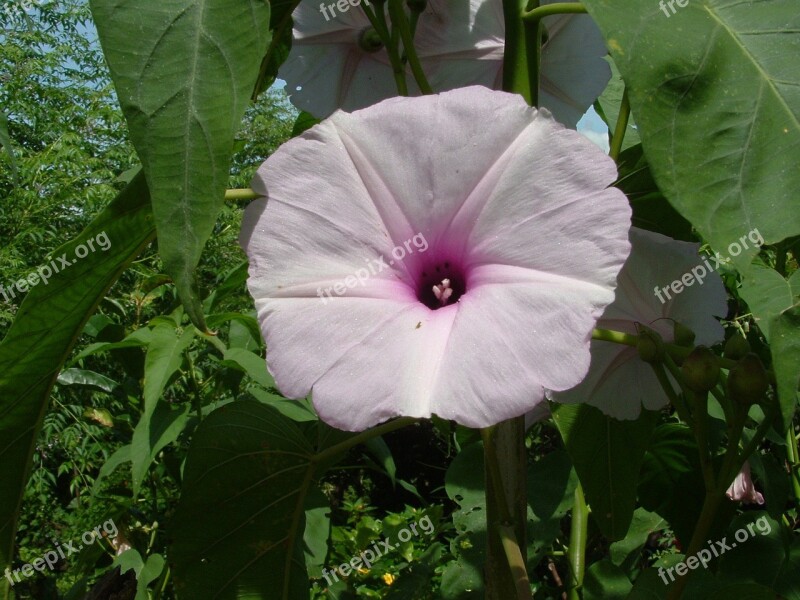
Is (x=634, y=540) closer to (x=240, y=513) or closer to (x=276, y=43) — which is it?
(x=240, y=513)

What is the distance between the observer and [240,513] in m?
0.82

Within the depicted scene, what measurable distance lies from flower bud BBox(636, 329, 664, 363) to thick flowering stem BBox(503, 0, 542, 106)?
0.78 feet

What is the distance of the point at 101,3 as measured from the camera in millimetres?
521

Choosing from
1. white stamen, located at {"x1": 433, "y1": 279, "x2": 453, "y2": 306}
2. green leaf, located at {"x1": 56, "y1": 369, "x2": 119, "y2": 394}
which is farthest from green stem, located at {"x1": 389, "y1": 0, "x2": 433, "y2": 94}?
green leaf, located at {"x1": 56, "y1": 369, "x2": 119, "y2": 394}

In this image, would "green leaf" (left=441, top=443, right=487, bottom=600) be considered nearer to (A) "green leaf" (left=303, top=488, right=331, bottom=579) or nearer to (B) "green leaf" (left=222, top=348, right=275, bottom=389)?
(A) "green leaf" (left=303, top=488, right=331, bottom=579)

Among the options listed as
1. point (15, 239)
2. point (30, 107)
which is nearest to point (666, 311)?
point (15, 239)

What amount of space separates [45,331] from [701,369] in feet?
1.82

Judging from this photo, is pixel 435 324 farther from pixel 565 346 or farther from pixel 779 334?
pixel 779 334

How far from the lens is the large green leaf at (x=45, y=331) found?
703 millimetres

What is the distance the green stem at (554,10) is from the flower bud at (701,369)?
0.29 m

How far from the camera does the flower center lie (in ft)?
2.06

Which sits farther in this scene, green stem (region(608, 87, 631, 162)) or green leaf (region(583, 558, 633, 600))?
green leaf (region(583, 558, 633, 600))

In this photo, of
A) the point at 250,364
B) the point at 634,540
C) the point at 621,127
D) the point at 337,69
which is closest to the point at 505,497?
the point at 621,127

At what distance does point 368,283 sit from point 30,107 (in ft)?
16.7
